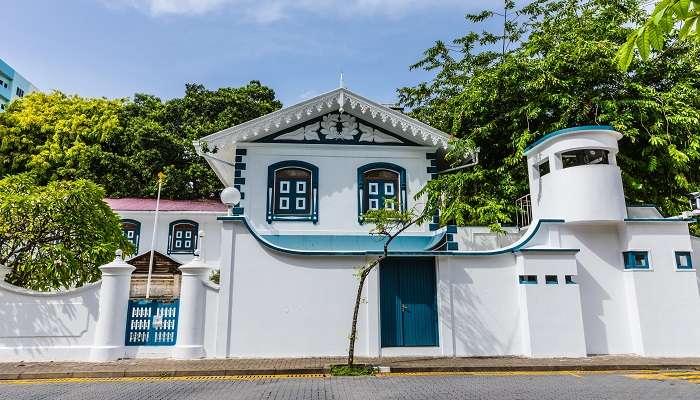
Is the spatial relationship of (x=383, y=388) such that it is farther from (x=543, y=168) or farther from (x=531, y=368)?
(x=543, y=168)

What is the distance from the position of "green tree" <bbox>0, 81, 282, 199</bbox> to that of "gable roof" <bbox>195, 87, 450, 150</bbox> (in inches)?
607

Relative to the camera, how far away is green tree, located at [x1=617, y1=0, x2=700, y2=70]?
252 centimetres

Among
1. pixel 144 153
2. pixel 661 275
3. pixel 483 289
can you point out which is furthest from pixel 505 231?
pixel 144 153

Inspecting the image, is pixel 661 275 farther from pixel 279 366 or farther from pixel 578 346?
pixel 279 366

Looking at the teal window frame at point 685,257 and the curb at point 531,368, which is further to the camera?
the teal window frame at point 685,257

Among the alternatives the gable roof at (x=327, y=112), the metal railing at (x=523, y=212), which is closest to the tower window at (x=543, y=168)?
the metal railing at (x=523, y=212)

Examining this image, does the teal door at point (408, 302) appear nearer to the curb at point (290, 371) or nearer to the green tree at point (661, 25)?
the curb at point (290, 371)

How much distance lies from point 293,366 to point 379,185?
233 inches

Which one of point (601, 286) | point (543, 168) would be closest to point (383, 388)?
point (601, 286)

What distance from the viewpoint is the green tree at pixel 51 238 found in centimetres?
1019

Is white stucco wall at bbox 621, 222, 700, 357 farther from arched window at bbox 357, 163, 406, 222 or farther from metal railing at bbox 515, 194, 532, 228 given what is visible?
arched window at bbox 357, 163, 406, 222

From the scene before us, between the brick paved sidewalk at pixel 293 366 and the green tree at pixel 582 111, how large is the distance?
4095mm

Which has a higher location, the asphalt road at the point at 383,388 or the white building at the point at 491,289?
the white building at the point at 491,289

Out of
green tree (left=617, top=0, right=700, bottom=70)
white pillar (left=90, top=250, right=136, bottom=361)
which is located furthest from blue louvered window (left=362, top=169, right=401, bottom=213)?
green tree (left=617, top=0, right=700, bottom=70)
